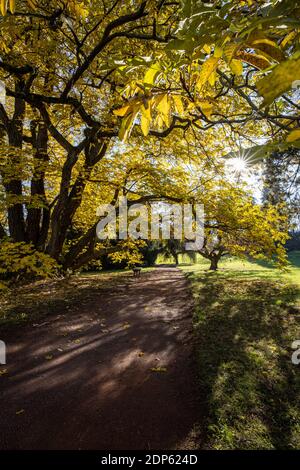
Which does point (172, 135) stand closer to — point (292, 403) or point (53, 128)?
point (53, 128)

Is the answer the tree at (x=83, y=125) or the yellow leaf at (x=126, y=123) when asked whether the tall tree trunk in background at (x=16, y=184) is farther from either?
the yellow leaf at (x=126, y=123)

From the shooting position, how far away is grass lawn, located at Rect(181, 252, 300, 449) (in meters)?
2.99

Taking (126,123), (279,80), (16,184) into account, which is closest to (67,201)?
(16,184)

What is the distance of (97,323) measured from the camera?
721 centimetres

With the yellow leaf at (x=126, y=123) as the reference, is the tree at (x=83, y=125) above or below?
above

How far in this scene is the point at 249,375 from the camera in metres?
4.10

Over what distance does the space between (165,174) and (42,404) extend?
7.78m

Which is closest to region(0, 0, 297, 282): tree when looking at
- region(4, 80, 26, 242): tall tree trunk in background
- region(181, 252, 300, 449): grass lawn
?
region(4, 80, 26, 242): tall tree trunk in background

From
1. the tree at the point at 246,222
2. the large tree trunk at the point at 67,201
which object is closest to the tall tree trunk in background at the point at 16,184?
the large tree trunk at the point at 67,201

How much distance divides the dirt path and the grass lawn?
10.7 inches

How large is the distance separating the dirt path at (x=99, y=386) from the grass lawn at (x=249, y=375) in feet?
0.89

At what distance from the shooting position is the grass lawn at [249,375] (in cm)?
299

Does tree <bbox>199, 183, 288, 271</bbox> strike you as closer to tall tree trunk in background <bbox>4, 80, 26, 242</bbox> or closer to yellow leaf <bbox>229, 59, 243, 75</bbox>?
tall tree trunk in background <bbox>4, 80, 26, 242</bbox>

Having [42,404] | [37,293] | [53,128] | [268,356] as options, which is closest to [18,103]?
[53,128]
